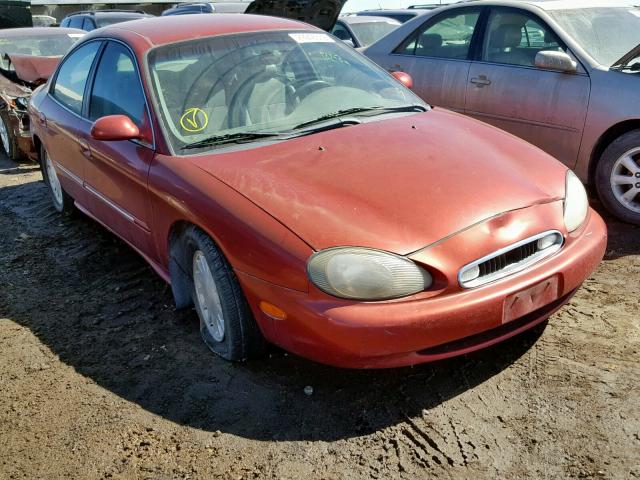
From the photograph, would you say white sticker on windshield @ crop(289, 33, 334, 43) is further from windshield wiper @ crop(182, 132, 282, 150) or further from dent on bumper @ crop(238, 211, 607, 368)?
dent on bumper @ crop(238, 211, 607, 368)

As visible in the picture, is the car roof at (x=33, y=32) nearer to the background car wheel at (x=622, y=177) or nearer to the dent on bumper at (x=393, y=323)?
the background car wheel at (x=622, y=177)

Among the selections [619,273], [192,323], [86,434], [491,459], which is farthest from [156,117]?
[619,273]

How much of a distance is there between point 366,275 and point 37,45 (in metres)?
7.27

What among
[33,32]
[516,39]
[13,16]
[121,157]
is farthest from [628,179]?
[13,16]

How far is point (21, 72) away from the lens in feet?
25.0

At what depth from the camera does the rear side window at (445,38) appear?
576cm

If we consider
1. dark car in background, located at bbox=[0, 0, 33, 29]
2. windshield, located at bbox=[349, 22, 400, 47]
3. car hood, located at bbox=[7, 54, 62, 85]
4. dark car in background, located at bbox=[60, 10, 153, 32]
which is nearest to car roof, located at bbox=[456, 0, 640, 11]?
car hood, located at bbox=[7, 54, 62, 85]

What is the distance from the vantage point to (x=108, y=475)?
2572mm

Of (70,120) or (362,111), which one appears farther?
(70,120)

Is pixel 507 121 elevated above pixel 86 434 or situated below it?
above

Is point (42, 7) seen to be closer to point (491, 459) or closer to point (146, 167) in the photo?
point (146, 167)

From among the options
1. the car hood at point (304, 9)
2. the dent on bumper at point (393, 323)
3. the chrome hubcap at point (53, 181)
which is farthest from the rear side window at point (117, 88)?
the car hood at point (304, 9)

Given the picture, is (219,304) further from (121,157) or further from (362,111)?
(362,111)

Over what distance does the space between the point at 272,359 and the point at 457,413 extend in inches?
36.5
